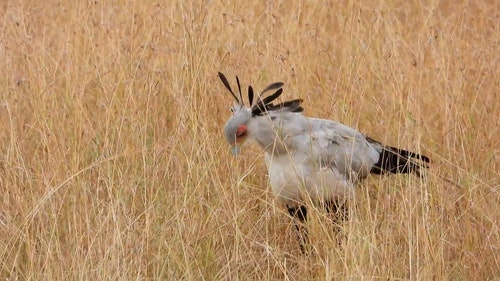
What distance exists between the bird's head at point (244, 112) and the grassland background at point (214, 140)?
174mm

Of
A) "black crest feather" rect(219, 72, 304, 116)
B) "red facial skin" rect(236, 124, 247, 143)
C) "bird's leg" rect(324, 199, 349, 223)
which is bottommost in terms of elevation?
"bird's leg" rect(324, 199, 349, 223)

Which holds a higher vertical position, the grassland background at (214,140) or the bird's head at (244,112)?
the bird's head at (244,112)

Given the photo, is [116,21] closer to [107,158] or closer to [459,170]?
[107,158]

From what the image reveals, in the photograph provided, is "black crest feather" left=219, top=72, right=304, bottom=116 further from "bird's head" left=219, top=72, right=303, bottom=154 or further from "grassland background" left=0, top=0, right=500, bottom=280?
"grassland background" left=0, top=0, right=500, bottom=280

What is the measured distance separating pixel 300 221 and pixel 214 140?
62 centimetres

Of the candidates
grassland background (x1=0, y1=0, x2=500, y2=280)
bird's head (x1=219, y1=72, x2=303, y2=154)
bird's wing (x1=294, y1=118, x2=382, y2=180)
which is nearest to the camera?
grassland background (x1=0, y1=0, x2=500, y2=280)

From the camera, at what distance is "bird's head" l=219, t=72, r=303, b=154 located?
4.25 meters

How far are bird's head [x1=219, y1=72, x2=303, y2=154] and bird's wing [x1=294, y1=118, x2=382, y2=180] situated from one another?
12 cm

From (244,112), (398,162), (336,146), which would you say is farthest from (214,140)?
(398,162)

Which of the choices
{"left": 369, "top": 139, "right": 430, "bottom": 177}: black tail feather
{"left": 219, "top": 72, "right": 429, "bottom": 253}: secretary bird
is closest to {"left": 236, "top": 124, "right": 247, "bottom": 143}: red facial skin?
{"left": 219, "top": 72, "right": 429, "bottom": 253}: secretary bird

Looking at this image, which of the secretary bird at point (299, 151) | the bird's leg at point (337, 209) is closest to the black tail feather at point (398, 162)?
the secretary bird at point (299, 151)

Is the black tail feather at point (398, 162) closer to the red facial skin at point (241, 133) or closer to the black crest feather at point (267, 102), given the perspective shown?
the black crest feather at point (267, 102)

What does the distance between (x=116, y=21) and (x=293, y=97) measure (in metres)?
1.08

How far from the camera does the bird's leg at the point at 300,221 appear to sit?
4375 mm
